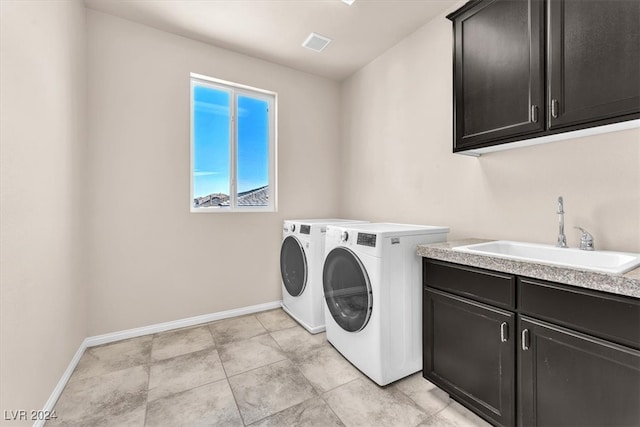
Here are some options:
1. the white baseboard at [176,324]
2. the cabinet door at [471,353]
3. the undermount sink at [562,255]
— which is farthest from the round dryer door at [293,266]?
the undermount sink at [562,255]

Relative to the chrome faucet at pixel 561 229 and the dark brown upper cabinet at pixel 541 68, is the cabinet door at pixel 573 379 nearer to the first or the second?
the chrome faucet at pixel 561 229

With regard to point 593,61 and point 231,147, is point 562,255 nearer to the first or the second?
point 593,61

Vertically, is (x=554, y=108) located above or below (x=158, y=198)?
above

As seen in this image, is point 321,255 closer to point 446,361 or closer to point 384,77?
point 446,361

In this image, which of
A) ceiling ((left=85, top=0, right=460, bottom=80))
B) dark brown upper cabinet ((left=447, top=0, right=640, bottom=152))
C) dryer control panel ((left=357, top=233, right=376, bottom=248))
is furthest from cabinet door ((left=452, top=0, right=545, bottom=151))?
dryer control panel ((left=357, top=233, right=376, bottom=248))

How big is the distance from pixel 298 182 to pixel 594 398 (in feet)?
9.00

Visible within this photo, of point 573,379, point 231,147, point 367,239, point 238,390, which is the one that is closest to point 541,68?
point 367,239

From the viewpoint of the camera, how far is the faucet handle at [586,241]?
1411mm

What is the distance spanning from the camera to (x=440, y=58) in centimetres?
223

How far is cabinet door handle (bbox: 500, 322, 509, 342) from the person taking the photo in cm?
125

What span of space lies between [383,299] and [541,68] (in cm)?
146

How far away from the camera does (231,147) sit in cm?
290

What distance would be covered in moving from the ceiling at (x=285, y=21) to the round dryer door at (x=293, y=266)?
6.28 feet

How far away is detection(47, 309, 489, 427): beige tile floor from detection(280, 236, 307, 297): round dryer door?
0.50m
